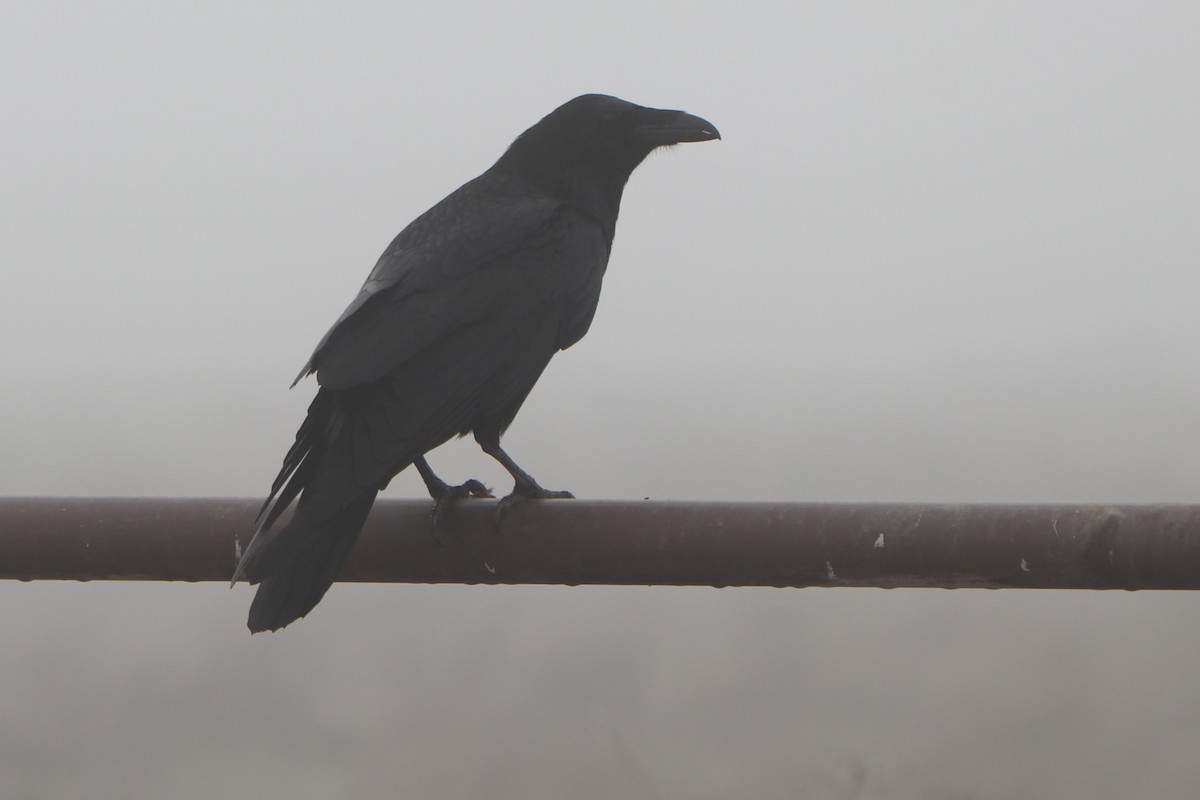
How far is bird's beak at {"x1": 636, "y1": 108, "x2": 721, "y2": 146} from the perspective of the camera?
3043 millimetres

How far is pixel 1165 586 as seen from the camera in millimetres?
1470

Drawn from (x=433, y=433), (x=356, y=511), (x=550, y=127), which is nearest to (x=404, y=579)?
(x=356, y=511)

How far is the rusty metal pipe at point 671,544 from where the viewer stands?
4.92 feet

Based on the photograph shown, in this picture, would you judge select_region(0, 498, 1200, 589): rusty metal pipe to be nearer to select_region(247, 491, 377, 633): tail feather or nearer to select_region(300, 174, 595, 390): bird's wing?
select_region(247, 491, 377, 633): tail feather

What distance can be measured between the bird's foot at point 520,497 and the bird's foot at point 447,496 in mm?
86

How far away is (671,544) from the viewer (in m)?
1.67

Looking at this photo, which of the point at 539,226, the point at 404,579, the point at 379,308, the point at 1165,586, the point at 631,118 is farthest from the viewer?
the point at 631,118

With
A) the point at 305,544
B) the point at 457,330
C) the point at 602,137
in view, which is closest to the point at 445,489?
the point at 457,330

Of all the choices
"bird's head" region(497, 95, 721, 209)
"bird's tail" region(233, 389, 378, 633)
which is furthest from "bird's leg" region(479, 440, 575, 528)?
"bird's head" region(497, 95, 721, 209)

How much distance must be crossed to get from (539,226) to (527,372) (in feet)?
1.35

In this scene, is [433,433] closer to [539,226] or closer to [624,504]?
[624,504]

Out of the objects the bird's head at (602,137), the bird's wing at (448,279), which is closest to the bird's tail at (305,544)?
the bird's wing at (448,279)

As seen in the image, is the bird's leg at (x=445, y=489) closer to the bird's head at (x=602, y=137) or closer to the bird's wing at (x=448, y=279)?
the bird's wing at (x=448, y=279)

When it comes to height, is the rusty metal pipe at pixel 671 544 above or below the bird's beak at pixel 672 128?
below
